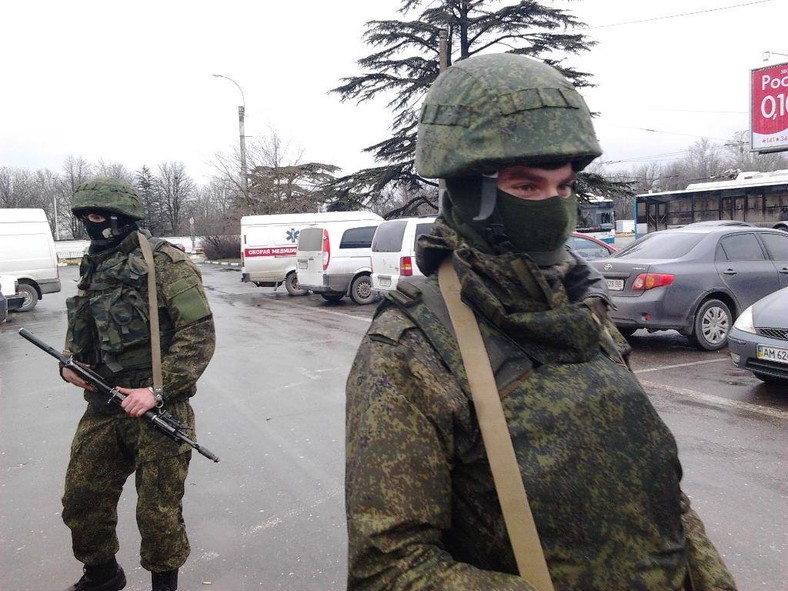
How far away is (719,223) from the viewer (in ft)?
32.1

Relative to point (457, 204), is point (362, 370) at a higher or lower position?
lower

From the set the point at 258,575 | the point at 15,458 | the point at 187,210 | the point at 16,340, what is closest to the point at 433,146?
the point at 258,575

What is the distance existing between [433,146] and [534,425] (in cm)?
61

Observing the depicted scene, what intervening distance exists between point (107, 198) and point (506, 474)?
260 centimetres

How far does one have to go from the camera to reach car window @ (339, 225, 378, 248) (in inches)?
596

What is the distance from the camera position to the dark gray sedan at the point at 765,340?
5973 millimetres

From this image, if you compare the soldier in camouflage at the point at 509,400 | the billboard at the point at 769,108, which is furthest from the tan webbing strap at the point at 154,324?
the billboard at the point at 769,108

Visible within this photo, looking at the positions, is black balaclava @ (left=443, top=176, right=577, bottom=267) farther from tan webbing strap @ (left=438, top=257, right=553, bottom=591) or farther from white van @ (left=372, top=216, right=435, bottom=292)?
white van @ (left=372, top=216, right=435, bottom=292)

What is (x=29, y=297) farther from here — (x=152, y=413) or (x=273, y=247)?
(x=152, y=413)

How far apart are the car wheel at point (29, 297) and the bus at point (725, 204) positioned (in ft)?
60.4

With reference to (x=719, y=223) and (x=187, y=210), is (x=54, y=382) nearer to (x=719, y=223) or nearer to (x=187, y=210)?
(x=719, y=223)

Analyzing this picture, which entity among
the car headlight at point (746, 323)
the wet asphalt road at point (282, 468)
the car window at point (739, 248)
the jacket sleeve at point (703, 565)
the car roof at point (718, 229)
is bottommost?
the wet asphalt road at point (282, 468)

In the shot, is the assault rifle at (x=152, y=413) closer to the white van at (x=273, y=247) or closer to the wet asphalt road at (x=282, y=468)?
the wet asphalt road at (x=282, y=468)

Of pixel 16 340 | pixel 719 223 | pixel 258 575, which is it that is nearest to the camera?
pixel 258 575
